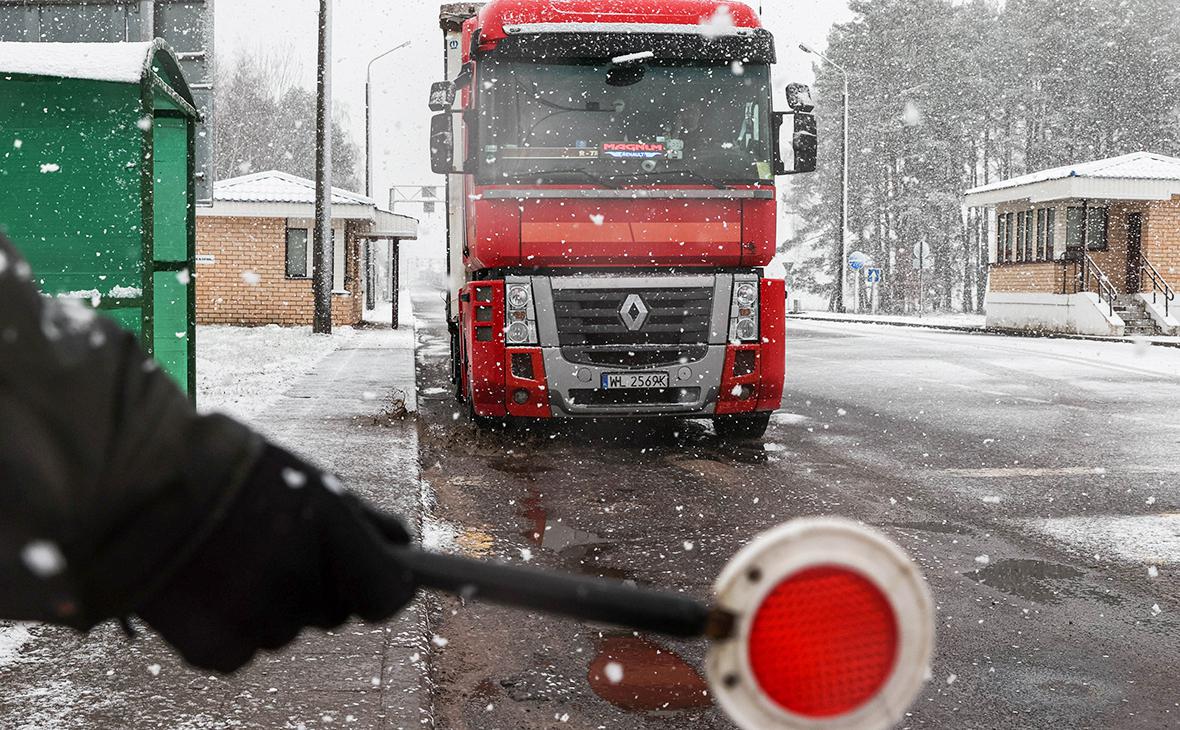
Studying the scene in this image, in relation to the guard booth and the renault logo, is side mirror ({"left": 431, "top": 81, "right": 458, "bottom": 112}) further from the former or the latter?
the guard booth

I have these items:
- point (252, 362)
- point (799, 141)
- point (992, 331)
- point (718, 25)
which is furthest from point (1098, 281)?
point (718, 25)

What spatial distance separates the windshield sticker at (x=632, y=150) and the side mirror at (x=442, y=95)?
1350 millimetres

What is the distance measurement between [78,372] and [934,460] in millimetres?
8807

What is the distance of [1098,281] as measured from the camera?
102 ft

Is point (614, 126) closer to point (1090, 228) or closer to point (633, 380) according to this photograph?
point (633, 380)

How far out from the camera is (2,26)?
12617 millimetres

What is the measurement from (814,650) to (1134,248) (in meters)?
34.0

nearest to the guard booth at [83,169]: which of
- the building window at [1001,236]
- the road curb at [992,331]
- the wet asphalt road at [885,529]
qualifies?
the wet asphalt road at [885,529]

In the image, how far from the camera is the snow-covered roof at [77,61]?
7.06 metres

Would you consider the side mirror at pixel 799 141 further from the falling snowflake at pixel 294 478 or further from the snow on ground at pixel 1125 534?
the falling snowflake at pixel 294 478

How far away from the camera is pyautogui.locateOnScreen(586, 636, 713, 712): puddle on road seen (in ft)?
12.6

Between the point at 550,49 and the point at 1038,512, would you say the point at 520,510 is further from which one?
the point at 550,49

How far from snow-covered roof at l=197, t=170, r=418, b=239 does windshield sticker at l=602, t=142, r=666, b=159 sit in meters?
20.9

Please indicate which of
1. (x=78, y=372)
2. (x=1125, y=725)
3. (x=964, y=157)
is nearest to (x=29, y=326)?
(x=78, y=372)
